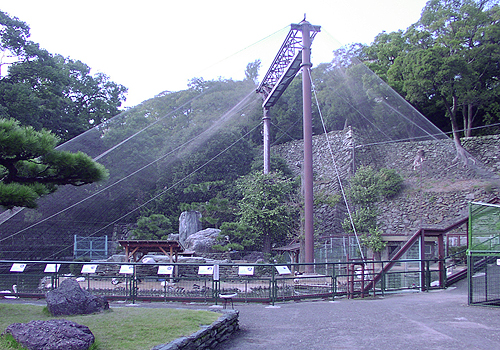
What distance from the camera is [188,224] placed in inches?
864

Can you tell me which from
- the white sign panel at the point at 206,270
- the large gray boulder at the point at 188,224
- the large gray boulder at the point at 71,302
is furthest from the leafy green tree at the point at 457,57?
the large gray boulder at the point at 71,302

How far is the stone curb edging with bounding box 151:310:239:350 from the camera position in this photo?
451 centimetres

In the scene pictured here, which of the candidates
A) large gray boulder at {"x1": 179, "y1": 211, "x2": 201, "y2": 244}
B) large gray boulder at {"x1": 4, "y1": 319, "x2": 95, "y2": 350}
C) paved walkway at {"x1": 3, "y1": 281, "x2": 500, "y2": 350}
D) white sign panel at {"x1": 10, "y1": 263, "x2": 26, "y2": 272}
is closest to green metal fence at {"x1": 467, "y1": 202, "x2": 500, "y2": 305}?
paved walkway at {"x1": 3, "y1": 281, "x2": 500, "y2": 350}

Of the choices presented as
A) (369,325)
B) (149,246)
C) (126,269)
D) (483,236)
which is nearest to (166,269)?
(126,269)

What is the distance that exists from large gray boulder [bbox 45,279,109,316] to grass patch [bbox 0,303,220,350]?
0.17m

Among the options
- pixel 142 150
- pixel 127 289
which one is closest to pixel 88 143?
pixel 142 150

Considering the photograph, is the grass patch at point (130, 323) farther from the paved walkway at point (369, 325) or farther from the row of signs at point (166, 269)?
the row of signs at point (166, 269)

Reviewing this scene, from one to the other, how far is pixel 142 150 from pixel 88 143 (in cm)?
253

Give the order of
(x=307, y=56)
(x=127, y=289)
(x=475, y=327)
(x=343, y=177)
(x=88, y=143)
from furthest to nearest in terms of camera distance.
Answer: (x=343, y=177) < (x=307, y=56) < (x=88, y=143) < (x=127, y=289) < (x=475, y=327)

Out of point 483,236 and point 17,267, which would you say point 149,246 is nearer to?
point 17,267

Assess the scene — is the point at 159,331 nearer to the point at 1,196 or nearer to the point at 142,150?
the point at 1,196

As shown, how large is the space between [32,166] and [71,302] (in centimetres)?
258

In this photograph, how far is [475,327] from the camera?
625 cm

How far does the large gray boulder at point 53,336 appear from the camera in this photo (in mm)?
4031
